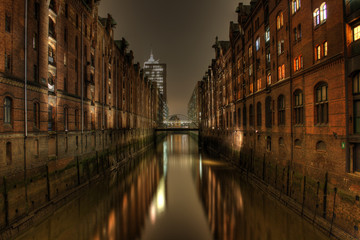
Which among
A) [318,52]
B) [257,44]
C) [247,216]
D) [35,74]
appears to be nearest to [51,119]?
[35,74]

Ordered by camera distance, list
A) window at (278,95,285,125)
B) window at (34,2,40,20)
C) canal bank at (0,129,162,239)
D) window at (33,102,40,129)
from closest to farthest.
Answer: canal bank at (0,129,162,239) → window at (33,102,40,129) → window at (34,2,40,20) → window at (278,95,285,125)

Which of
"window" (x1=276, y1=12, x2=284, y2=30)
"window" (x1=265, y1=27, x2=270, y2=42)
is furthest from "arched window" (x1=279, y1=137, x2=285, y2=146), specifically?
"window" (x1=265, y1=27, x2=270, y2=42)

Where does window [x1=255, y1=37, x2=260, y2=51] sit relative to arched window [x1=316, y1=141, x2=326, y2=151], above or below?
above

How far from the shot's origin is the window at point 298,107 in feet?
47.4

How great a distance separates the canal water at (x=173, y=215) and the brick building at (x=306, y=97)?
75.2 inches

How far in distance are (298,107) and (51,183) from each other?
16464 millimetres

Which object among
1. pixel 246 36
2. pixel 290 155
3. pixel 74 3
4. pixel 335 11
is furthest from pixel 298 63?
pixel 74 3

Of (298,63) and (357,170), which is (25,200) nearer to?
(357,170)

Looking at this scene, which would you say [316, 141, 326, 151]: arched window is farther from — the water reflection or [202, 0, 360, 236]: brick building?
the water reflection

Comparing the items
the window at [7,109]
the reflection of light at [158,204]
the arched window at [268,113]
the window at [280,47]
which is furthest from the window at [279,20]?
the window at [7,109]

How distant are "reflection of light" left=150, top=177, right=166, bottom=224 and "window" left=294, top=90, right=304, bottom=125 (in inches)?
432

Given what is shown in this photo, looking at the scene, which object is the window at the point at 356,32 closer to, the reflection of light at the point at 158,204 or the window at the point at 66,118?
the reflection of light at the point at 158,204

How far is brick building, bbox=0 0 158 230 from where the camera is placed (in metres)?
11.5

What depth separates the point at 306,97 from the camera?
44.6ft
